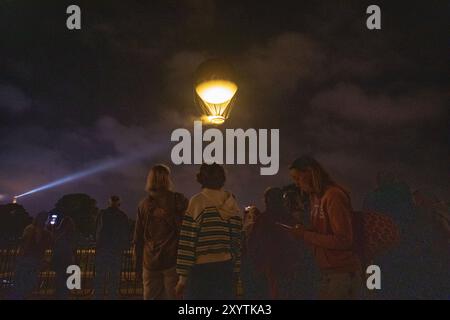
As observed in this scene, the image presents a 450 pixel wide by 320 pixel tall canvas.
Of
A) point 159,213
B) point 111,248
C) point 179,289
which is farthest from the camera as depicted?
point 111,248

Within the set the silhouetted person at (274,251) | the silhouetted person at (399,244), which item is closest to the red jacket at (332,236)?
the silhouetted person at (274,251)

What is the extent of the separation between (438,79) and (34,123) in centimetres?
411

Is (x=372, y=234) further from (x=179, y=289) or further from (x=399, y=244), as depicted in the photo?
(x=179, y=289)

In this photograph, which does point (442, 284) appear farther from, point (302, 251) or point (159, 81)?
point (159, 81)

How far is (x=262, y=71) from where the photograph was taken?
414 cm

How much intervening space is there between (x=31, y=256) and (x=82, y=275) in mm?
538

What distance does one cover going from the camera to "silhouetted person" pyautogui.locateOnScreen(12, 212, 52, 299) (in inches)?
152

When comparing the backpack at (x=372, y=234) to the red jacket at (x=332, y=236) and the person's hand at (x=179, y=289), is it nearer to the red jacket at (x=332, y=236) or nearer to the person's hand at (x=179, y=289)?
the red jacket at (x=332, y=236)

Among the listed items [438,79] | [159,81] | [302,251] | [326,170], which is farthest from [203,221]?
[438,79]

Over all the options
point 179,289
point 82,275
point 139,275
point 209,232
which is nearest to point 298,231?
point 209,232

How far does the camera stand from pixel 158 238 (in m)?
3.70

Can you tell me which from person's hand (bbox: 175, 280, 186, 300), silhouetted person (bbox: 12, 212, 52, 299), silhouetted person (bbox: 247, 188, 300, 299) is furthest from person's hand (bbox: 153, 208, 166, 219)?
silhouetted person (bbox: 12, 212, 52, 299)

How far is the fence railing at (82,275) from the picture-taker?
3814 millimetres

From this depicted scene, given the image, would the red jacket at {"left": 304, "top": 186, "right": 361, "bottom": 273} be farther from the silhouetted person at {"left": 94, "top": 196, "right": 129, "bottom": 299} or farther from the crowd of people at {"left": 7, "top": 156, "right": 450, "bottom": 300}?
the silhouetted person at {"left": 94, "top": 196, "right": 129, "bottom": 299}
